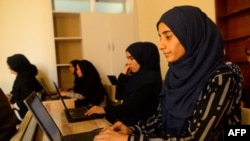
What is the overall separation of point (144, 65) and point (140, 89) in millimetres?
301

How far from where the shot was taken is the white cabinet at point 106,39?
3859 mm

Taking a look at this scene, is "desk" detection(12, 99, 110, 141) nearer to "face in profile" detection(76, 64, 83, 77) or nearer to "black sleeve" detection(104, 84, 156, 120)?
"black sleeve" detection(104, 84, 156, 120)

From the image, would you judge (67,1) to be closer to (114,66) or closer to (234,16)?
(114,66)

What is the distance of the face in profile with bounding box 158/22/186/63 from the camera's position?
3.22ft

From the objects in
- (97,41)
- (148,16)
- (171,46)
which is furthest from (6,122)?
(148,16)

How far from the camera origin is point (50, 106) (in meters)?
2.23

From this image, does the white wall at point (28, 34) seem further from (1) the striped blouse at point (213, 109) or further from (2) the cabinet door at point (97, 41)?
(1) the striped blouse at point (213, 109)

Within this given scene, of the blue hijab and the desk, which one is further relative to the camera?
the desk

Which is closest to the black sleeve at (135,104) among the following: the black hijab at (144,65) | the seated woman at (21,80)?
the black hijab at (144,65)

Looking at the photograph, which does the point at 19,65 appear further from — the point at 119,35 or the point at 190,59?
the point at 190,59

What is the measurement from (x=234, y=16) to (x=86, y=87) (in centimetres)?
209

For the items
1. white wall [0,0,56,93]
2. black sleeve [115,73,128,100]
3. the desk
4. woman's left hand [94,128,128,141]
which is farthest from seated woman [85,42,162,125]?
white wall [0,0,56,93]

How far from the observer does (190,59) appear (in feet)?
3.13

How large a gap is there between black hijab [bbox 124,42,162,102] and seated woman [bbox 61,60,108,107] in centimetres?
151
